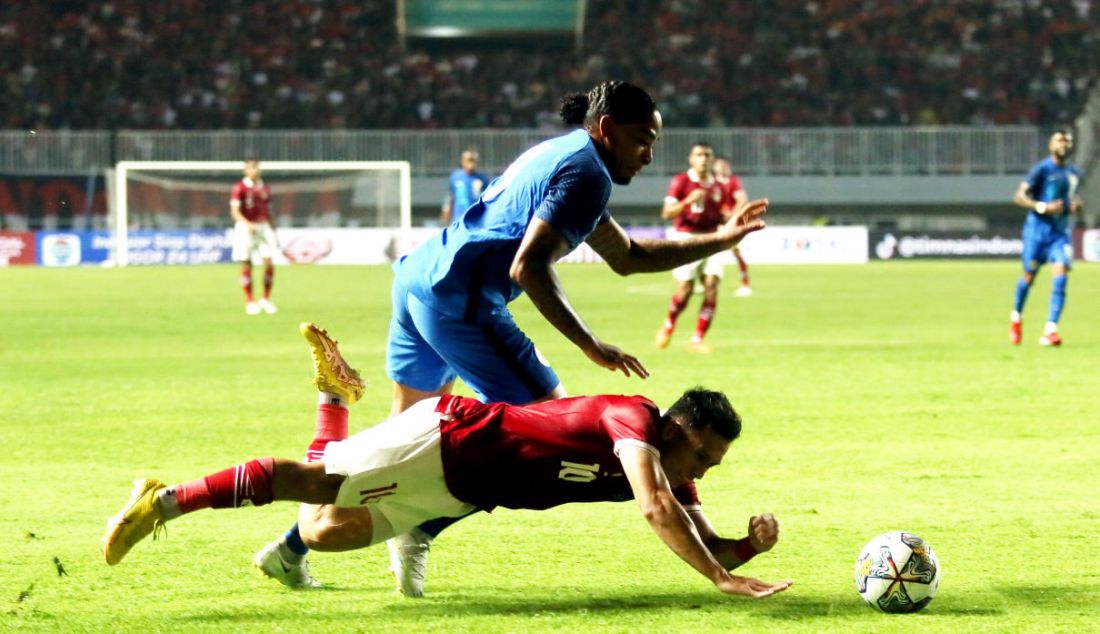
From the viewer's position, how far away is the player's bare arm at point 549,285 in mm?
5738

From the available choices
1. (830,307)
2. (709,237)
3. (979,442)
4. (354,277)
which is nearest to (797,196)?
(354,277)

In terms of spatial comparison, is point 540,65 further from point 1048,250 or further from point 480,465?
point 480,465

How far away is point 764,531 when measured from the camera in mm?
5434

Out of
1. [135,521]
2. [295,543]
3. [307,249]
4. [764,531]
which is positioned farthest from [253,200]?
[764,531]

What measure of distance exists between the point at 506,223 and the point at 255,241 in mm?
18402

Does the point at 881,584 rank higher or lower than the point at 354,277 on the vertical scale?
higher

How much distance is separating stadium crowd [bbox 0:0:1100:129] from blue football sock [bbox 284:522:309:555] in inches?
1491

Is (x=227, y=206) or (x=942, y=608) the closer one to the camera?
(x=942, y=608)

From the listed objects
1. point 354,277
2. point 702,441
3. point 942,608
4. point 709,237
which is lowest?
point 354,277

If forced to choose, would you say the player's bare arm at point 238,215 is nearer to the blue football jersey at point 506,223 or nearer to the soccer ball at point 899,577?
the blue football jersey at point 506,223

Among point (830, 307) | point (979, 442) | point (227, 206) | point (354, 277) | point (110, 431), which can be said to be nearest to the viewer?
point (979, 442)

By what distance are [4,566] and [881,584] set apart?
11.2 feet

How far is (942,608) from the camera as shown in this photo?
5.61 m

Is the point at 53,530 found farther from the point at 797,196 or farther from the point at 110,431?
the point at 797,196
